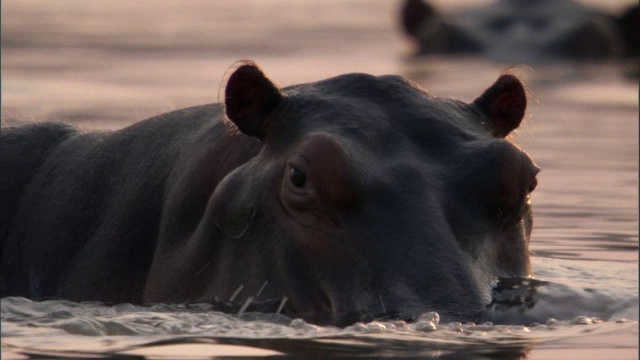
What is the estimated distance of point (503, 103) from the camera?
6637mm

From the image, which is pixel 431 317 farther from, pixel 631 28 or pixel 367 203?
pixel 631 28

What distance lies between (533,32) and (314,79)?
5.58 meters

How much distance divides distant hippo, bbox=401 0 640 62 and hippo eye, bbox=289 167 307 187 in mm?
16183

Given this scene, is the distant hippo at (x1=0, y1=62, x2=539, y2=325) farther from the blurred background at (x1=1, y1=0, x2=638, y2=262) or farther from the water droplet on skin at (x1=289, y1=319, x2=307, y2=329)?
the blurred background at (x1=1, y1=0, x2=638, y2=262)

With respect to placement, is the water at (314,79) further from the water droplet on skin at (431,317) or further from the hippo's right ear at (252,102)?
the hippo's right ear at (252,102)

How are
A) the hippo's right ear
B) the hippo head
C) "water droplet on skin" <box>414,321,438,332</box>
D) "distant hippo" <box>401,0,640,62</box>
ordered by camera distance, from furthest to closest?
"distant hippo" <box>401,0,640,62</box> < the hippo's right ear < the hippo head < "water droplet on skin" <box>414,321,438,332</box>

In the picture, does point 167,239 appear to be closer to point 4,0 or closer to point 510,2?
point 510,2

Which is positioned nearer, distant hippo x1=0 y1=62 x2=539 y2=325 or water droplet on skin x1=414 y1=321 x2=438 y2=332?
water droplet on skin x1=414 y1=321 x2=438 y2=332

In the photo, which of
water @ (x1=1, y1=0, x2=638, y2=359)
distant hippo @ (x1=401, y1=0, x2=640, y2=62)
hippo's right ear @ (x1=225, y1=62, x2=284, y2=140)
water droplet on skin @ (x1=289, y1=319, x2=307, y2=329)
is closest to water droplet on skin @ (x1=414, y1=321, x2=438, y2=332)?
water @ (x1=1, y1=0, x2=638, y2=359)

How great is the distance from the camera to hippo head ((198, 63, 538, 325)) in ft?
18.6

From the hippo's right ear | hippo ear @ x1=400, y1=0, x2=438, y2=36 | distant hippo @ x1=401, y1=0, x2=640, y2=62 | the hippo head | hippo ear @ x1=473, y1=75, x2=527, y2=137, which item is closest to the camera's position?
the hippo head

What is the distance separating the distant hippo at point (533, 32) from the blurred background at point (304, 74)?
412 millimetres

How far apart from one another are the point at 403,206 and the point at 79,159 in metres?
2.21

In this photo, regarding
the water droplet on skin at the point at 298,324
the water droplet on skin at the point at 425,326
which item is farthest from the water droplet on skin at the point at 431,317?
the water droplet on skin at the point at 298,324
